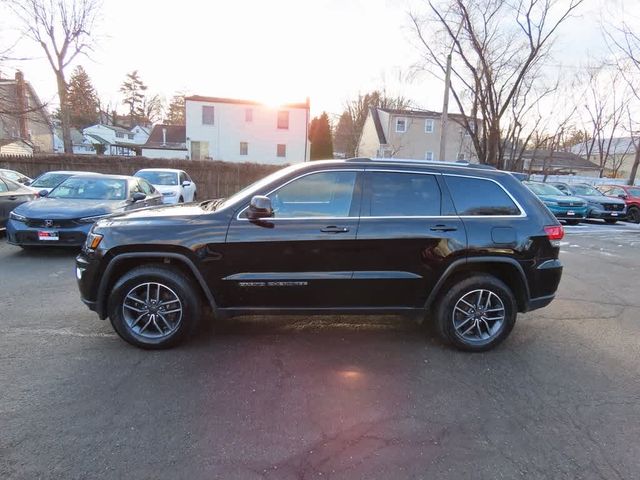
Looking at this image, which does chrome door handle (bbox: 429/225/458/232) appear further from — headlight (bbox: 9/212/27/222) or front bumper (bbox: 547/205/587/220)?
front bumper (bbox: 547/205/587/220)

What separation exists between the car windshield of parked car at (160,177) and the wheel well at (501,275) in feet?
39.9

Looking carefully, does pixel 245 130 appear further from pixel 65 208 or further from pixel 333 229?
pixel 333 229

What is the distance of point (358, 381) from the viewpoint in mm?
3234

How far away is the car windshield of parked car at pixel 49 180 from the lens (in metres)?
12.1

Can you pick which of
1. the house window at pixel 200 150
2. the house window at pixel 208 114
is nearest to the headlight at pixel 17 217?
the house window at pixel 200 150

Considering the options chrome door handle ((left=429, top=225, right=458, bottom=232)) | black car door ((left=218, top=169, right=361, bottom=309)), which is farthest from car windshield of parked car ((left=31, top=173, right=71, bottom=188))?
chrome door handle ((left=429, top=225, right=458, bottom=232))

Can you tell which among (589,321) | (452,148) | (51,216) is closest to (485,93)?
(452,148)

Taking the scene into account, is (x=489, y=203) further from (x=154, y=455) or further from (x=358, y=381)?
(x=154, y=455)

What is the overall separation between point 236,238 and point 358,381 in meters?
1.62

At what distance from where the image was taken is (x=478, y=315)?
3.82 m

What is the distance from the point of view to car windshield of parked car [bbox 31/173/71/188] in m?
12.1

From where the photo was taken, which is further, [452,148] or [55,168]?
[452,148]

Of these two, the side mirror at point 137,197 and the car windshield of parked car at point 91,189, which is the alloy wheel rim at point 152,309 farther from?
the car windshield of parked car at point 91,189

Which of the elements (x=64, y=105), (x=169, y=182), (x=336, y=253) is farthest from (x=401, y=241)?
(x=64, y=105)
